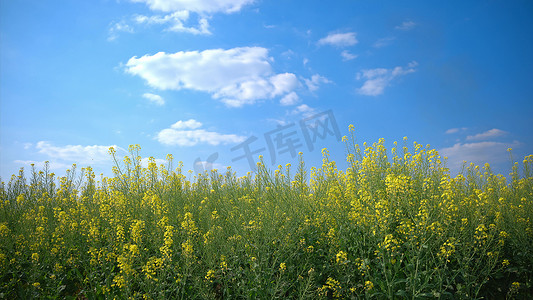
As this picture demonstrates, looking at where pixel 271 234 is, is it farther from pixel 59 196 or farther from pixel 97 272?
pixel 59 196

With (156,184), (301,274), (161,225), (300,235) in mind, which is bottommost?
(301,274)

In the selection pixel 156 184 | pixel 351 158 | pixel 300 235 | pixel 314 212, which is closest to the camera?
pixel 300 235

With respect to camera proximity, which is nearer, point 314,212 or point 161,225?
point 161,225

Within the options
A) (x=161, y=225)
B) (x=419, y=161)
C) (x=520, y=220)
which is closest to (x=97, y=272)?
(x=161, y=225)

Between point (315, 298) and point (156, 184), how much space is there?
423 centimetres

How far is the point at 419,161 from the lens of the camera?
5.28 m

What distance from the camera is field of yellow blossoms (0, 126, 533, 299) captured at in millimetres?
3711

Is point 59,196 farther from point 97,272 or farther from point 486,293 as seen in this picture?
point 486,293

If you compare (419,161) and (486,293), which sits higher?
(419,161)

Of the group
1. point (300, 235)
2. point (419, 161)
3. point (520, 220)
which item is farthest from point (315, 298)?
point (520, 220)

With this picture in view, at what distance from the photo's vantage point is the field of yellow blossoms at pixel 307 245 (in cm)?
371

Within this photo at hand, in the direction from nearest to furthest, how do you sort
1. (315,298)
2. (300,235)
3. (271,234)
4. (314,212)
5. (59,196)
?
1. (315,298)
2. (271,234)
3. (300,235)
4. (314,212)
5. (59,196)

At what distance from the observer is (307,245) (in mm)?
4543

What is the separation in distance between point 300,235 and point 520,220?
3.16 metres
